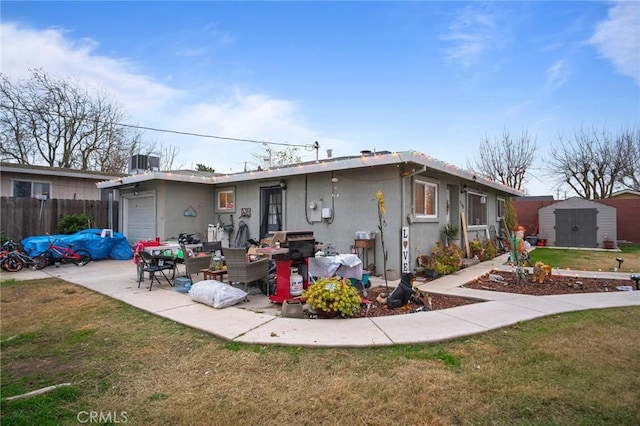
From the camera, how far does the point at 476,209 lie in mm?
11914

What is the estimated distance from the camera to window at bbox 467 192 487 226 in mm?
11196

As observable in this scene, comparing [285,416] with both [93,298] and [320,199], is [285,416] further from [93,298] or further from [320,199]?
[320,199]

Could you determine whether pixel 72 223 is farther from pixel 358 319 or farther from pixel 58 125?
pixel 358 319

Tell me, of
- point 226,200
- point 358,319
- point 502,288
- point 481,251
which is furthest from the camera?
point 226,200

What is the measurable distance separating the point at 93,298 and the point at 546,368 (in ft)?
21.1

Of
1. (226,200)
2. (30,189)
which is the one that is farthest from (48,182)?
(226,200)

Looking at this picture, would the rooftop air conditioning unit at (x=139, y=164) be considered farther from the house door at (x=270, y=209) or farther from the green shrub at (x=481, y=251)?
the green shrub at (x=481, y=251)

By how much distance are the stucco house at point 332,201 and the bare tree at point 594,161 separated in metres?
11.4

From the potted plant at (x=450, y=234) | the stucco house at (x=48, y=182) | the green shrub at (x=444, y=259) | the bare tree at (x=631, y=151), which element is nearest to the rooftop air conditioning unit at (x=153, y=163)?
the stucco house at (x=48, y=182)

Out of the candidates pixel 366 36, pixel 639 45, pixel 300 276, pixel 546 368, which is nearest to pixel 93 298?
pixel 300 276

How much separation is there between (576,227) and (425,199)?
→ 1108 cm

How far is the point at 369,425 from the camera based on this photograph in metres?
2.31

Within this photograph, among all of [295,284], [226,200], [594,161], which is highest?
[594,161]

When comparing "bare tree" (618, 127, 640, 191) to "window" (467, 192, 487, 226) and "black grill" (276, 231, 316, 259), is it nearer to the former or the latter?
"window" (467, 192, 487, 226)
